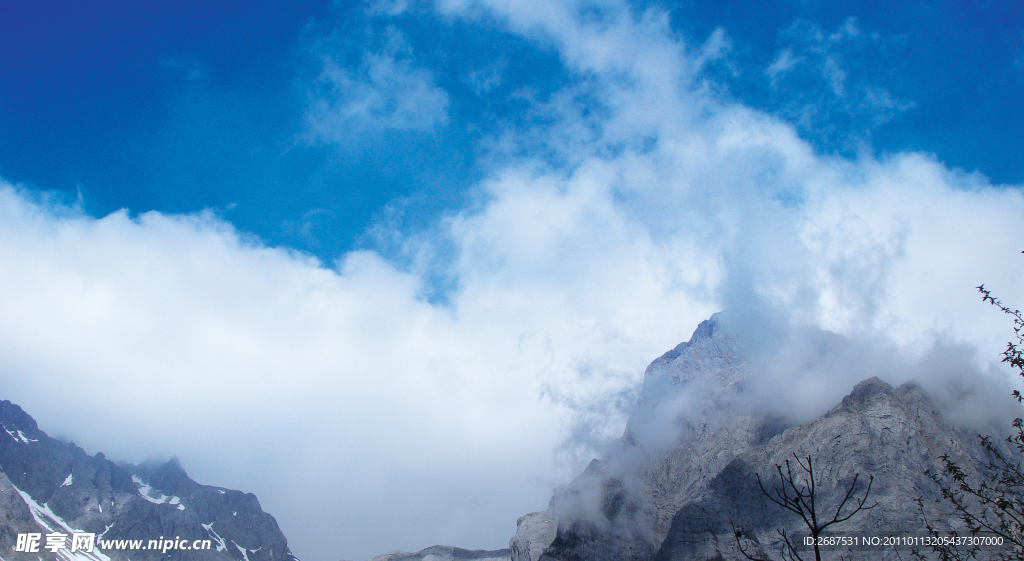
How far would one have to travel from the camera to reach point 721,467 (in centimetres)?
14238

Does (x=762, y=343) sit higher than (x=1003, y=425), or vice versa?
(x=762, y=343)

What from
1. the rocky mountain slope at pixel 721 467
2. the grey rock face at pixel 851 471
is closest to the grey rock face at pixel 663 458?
the rocky mountain slope at pixel 721 467

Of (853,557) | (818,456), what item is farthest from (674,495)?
(853,557)

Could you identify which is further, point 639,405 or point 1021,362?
point 639,405

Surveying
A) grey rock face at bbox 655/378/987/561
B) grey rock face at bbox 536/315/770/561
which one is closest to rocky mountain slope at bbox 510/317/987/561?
grey rock face at bbox 655/378/987/561

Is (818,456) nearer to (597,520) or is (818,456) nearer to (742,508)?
(742,508)

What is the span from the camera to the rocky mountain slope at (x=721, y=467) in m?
111

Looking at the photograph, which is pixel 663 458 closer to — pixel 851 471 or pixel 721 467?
pixel 721 467

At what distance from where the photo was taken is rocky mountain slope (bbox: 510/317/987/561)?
111312mm

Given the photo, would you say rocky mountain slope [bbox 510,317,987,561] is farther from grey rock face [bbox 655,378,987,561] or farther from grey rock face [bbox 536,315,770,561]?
grey rock face [bbox 536,315,770,561]

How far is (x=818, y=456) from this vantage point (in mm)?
122688

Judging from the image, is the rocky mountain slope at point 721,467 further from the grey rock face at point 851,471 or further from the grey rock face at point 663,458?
the grey rock face at point 663,458

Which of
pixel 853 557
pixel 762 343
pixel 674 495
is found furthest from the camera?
pixel 762 343

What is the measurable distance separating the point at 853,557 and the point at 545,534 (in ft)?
312
